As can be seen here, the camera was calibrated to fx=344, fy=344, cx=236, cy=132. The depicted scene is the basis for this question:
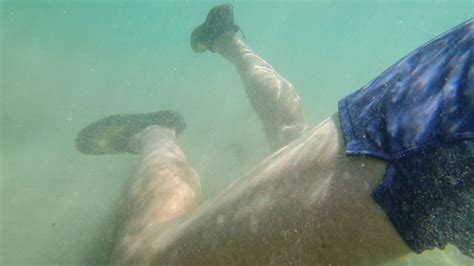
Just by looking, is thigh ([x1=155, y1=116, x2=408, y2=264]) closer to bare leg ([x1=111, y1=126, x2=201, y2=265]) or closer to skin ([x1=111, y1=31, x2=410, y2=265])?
skin ([x1=111, y1=31, x2=410, y2=265])

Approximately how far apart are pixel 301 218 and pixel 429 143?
2.51 ft

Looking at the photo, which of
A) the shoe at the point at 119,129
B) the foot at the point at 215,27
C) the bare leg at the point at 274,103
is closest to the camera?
the bare leg at the point at 274,103

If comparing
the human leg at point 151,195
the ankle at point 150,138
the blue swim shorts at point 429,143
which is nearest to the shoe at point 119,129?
the ankle at point 150,138

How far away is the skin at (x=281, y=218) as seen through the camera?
5.47ft

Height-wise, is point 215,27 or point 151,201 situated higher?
point 215,27

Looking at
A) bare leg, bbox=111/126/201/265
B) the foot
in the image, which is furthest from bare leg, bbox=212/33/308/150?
bare leg, bbox=111/126/201/265

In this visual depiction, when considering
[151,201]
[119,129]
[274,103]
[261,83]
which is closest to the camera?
[151,201]

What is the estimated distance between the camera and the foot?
7.34m

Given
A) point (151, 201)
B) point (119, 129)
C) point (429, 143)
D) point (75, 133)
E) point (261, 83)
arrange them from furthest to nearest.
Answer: point (75, 133)
point (119, 129)
point (261, 83)
point (151, 201)
point (429, 143)

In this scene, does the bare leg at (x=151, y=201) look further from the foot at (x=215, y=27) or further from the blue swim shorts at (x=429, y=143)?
the foot at (x=215, y=27)

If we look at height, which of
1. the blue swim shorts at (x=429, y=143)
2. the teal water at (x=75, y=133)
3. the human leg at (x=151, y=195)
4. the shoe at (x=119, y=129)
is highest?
the blue swim shorts at (x=429, y=143)

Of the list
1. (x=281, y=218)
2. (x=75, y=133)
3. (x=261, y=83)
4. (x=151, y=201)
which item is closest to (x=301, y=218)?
(x=281, y=218)

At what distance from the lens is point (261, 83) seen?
5.77 meters

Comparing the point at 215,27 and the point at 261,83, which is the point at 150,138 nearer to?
the point at 261,83
